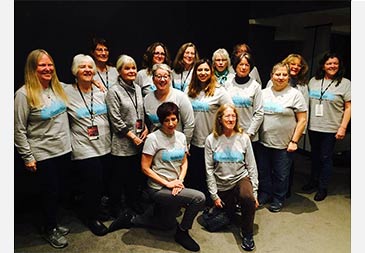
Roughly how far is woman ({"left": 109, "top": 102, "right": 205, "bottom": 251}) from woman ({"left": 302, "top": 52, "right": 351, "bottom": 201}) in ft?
4.41

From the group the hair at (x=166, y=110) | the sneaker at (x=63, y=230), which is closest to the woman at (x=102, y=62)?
the hair at (x=166, y=110)

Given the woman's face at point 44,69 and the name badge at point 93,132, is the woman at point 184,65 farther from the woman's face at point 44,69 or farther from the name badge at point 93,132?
the woman's face at point 44,69

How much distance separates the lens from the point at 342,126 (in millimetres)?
2842

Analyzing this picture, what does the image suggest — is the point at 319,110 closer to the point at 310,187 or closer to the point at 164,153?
the point at 310,187

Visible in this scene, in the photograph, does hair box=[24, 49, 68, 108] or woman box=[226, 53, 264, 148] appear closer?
hair box=[24, 49, 68, 108]

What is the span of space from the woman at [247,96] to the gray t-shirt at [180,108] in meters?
0.44

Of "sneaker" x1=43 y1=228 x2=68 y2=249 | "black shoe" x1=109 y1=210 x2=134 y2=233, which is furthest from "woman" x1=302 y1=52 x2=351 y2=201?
"sneaker" x1=43 y1=228 x2=68 y2=249

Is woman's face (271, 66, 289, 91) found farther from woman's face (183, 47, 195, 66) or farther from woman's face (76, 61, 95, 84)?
woman's face (76, 61, 95, 84)

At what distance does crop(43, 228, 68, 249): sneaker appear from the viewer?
2289 mm

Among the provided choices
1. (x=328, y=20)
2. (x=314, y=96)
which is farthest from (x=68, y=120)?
(x=328, y=20)

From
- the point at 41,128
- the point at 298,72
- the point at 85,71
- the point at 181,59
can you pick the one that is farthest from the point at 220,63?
the point at 41,128

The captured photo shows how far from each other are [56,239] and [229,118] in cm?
153

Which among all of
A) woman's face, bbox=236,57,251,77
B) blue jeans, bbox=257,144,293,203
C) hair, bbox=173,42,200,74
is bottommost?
blue jeans, bbox=257,144,293,203

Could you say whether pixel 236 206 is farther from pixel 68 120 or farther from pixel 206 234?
pixel 68 120
